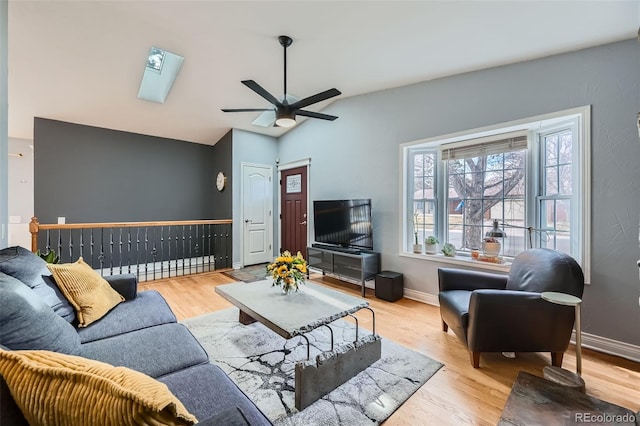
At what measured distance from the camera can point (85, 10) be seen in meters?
2.45

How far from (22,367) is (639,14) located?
3663 millimetres

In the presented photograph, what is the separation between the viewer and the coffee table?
1678 mm

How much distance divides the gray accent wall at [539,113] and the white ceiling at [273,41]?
169 mm

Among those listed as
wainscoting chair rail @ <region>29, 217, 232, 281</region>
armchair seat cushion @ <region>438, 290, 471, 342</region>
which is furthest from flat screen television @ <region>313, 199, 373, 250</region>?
wainscoting chair rail @ <region>29, 217, 232, 281</region>

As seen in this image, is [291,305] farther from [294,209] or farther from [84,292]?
[294,209]

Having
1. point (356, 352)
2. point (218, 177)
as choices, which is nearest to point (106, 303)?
point (356, 352)

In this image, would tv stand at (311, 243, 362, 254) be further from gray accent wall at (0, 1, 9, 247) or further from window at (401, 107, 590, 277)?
gray accent wall at (0, 1, 9, 247)

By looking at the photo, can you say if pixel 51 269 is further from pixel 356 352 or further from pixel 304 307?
pixel 356 352

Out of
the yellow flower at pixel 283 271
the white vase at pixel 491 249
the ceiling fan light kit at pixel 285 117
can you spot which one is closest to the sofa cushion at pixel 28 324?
the yellow flower at pixel 283 271

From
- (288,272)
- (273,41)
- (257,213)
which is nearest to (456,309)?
(288,272)

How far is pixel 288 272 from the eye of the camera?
7.52 feet

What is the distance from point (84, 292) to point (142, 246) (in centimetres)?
392

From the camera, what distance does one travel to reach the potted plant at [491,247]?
2.96 metres

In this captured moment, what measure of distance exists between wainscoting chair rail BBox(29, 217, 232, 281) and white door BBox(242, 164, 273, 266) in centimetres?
35
